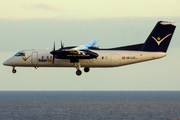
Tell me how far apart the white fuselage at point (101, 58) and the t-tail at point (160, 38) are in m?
0.87

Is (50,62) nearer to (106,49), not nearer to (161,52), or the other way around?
(106,49)

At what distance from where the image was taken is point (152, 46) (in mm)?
46281

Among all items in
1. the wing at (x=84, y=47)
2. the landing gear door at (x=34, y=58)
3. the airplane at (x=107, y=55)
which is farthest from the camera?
the landing gear door at (x=34, y=58)

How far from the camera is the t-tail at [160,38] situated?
46125mm

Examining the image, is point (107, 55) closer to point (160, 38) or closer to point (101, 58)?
point (101, 58)

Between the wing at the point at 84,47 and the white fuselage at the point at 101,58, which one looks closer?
the wing at the point at 84,47

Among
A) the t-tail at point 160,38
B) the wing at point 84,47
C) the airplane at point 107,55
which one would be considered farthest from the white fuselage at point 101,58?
the wing at point 84,47

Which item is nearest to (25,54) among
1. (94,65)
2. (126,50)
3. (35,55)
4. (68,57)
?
(35,55)

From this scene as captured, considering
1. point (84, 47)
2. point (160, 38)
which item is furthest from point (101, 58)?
point (160, 38)

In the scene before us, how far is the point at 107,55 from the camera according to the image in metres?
45.4

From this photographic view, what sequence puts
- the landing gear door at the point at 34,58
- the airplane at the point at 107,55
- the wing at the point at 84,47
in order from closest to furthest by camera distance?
the wing at the point at 84,47, the airplane at the point at 107,55, the landing gear door at the point at 34,58

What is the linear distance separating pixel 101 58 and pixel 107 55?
95 cm

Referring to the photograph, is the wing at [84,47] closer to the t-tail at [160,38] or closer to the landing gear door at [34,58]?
the landing gear door at [34,58]

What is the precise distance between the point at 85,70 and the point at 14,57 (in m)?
10.7
